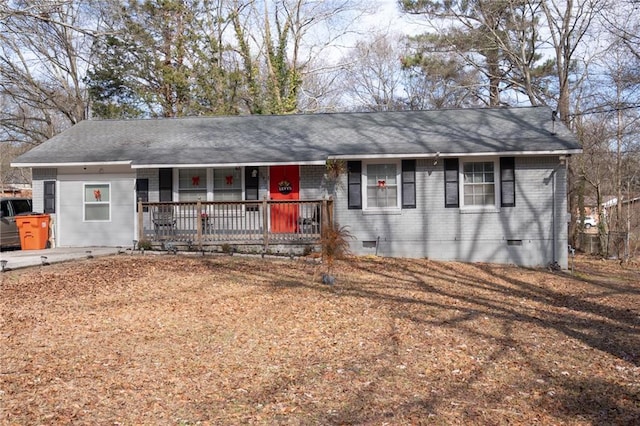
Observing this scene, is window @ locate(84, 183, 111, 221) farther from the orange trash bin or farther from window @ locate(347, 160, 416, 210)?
window @ locate(347, 160, 416, 210)

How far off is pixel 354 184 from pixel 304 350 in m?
8.40

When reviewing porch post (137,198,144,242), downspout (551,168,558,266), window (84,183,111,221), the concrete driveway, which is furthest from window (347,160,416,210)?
window (84,183,111,221)

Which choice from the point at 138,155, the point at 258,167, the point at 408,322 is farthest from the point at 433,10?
the point at 408,322

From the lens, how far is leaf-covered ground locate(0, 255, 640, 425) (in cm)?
434

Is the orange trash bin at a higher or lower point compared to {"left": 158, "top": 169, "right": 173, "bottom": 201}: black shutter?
lower

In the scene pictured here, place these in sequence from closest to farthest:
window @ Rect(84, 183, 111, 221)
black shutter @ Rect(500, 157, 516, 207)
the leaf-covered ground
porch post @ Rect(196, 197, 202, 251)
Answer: the leaf-covered ground
porch post @ Rect(196, 197, 202, 251)
black shutter @ Rect(500, 157, 516, 207)
window @ Rect(84, 183, 111, 221)

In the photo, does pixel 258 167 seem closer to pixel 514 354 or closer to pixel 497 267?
pixel 497 267

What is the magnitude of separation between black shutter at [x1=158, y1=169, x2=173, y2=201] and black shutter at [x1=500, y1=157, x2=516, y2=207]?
8621 millimetres

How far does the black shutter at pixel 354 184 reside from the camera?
13914 millimetres

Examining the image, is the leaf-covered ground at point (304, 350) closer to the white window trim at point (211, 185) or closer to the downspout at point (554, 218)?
the downspout at point (554, 218)

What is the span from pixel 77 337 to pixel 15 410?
207cm

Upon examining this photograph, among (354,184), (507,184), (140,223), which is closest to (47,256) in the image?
(140,223)

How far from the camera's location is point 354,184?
549 inches

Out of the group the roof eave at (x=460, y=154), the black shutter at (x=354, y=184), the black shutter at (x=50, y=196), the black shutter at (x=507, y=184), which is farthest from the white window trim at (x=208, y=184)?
the black shutter at (x=507, y=184)
